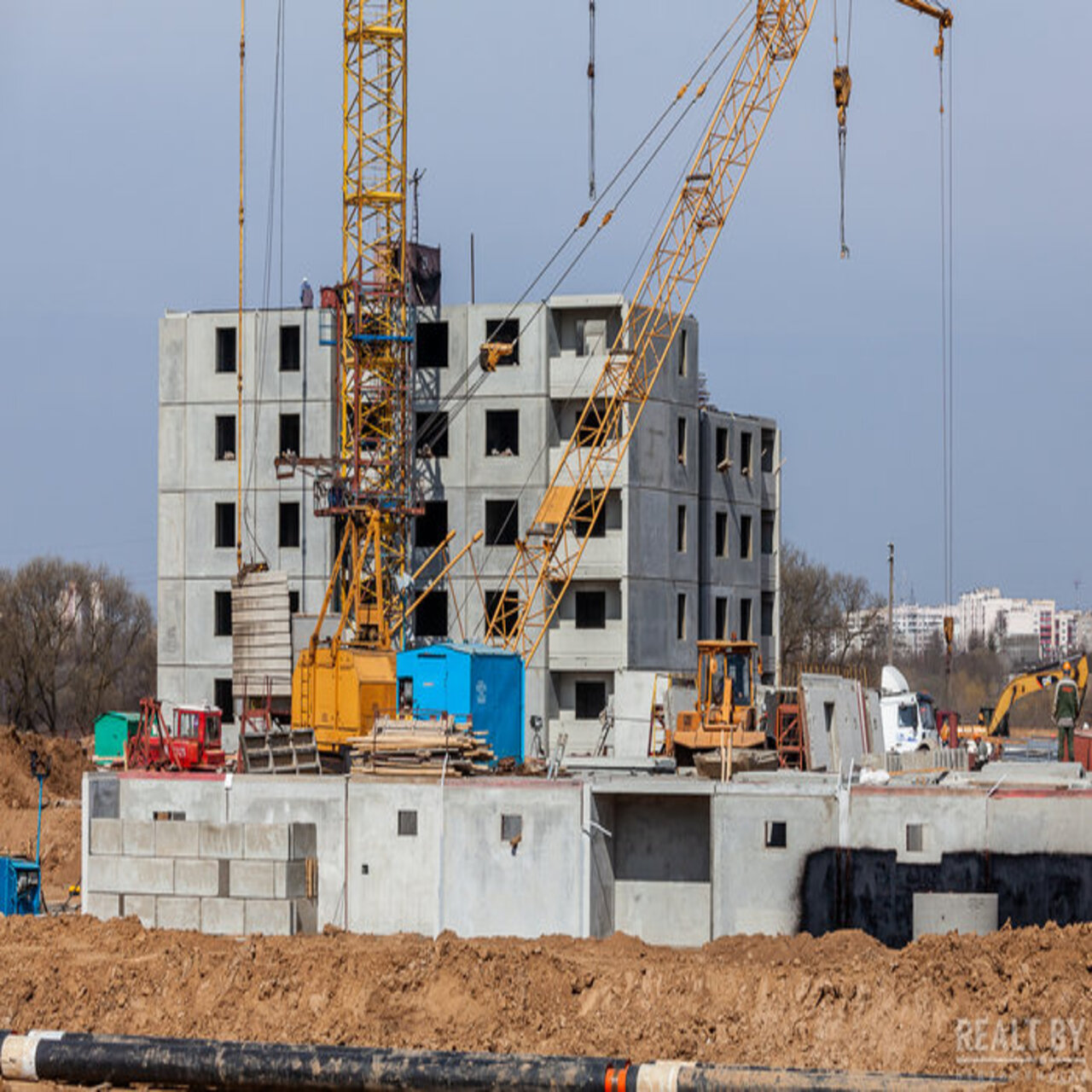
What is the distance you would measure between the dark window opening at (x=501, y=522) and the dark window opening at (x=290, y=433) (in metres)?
7.90

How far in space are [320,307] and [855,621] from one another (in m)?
71.8

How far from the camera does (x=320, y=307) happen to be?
73.6m

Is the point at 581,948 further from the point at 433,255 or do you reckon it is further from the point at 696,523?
the point at 433,255

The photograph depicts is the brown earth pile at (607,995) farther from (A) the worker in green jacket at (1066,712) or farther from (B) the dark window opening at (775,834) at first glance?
(A) the worker in green jacket at (1066,712)

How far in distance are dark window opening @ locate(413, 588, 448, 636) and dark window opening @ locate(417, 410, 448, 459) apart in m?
5.08

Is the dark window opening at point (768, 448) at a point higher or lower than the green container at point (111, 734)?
higher

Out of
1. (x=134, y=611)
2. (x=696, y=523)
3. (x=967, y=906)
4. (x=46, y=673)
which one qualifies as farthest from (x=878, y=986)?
(x=134, y=611)

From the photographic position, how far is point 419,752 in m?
38.1

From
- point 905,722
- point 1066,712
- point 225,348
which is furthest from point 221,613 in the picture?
point 1066,712

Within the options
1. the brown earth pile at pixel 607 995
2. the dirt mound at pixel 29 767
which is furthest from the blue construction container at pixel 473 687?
the dirt mound at pixel 29 767

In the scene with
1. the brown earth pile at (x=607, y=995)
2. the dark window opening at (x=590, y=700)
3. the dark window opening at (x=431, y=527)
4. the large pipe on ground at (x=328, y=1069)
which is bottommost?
the brown earth pile at (x=607, y=995)

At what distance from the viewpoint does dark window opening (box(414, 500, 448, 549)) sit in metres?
71.9

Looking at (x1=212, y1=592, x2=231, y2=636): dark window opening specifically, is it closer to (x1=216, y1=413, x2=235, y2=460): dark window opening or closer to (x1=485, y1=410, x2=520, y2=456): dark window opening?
(x1=216, y1=413, x2=235, y2=460): dark window opening

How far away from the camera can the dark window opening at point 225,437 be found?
73.6 metres
